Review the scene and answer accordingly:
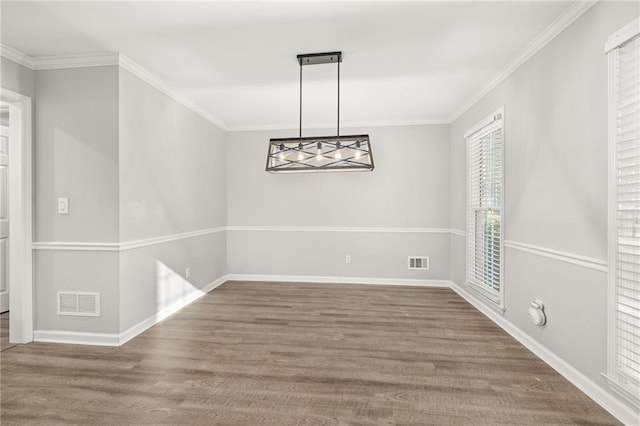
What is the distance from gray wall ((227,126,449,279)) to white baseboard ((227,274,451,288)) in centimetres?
7

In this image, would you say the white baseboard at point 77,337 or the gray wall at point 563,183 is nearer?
the gray wall at point 563,183

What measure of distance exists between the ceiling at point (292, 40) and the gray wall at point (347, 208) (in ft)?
4.55

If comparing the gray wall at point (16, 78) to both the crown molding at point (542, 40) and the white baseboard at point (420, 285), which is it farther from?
the crown molding at point (542, 40)

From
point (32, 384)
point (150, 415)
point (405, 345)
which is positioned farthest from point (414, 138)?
point (32, 384)

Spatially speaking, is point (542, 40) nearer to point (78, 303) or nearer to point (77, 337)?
point (78, 303)

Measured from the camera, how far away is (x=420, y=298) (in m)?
4.81

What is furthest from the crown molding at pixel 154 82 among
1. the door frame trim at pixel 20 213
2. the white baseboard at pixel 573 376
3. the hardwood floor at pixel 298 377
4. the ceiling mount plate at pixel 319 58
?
the white baseboard at pixel 573 376

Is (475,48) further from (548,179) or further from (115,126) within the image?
(115,126)

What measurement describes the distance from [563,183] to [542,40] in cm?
117

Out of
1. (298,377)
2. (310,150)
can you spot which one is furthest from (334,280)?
(298,377)

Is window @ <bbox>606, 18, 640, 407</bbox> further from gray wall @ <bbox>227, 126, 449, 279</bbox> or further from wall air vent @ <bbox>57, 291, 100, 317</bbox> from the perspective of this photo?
wall air vent @ <bbox>57, 291, 100, 317</bbox>

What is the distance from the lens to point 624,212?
2023mm

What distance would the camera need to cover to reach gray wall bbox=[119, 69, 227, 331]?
10.9ft

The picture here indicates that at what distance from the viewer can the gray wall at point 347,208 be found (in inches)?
220
